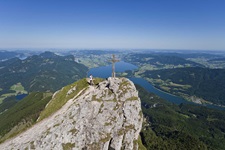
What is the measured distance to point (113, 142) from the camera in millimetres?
58906

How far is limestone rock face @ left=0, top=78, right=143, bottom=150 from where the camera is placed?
57.6 meters

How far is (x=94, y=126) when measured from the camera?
5919 cm

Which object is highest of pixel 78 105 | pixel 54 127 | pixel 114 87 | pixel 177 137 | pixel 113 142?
pixel 114 87

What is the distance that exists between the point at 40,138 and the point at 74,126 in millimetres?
11153

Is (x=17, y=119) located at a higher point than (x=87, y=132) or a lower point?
lower

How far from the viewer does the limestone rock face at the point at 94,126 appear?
189 ft

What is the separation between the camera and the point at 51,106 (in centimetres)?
7912

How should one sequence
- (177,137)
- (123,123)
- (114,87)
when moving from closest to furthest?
(123,123), (114,87), (177,137)

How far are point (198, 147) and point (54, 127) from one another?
335 feet

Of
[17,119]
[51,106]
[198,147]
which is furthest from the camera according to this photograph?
[17,119]

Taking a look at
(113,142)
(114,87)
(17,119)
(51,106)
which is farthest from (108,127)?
(17,119)

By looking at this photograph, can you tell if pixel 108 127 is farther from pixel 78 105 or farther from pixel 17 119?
pixel 17 119

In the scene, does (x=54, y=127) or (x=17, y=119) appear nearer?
(x=54, y=127)

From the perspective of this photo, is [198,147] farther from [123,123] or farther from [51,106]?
[51,106]
